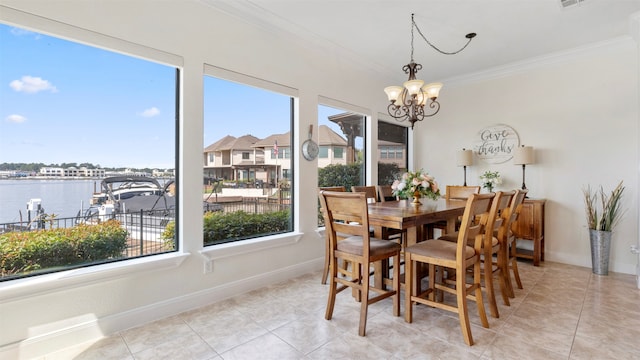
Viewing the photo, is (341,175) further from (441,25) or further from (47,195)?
(47,195)

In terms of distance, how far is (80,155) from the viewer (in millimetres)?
2322

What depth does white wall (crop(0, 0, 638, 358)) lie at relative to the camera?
6.85ft

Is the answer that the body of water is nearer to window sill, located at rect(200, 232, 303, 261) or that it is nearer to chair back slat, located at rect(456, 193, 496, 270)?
window sill, located at rect(200, 232, 303, 261)

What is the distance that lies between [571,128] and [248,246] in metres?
4.47

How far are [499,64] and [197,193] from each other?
14.8 ft

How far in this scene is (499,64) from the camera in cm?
442

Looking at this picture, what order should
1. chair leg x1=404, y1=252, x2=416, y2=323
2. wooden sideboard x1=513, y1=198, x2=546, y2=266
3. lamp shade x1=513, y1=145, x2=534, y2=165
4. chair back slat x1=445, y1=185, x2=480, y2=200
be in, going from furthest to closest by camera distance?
lamp shade x1=513, y1=145, x2=534, y2=165, wooden sideboard x1=513, y1=198, x2=546, y2=266, chair back slat x1=445, y1=185, x2=480, y2=200, chair leg x1=404, y1=252, x2=416, y2=323

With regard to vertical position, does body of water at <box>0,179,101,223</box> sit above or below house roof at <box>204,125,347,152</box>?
below

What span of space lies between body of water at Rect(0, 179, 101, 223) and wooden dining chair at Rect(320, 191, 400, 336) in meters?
1.87

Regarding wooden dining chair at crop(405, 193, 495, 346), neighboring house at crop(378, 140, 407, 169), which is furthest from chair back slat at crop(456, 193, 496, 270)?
neighboring house at crop(378, 140, 407, 169)

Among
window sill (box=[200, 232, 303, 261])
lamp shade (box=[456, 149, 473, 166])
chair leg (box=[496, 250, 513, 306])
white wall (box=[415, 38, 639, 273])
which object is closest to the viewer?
chair leg (box=[496, 250, 513, 306])

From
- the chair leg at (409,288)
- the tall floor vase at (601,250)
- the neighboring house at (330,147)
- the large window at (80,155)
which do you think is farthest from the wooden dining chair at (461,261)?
the tall floor vase at (601,250)

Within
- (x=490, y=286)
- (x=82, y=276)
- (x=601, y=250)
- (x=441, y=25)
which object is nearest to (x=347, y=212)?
(x=490, y=286)

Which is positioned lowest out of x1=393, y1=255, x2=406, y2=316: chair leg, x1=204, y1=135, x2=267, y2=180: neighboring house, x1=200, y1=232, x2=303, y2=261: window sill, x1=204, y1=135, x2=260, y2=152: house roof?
x1=393, y1=255, x2=406, y2=316: chair leg
